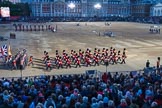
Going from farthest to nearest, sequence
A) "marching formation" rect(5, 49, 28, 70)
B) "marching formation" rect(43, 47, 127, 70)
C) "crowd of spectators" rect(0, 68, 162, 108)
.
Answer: "marching formation" rect(43, 47, 127, 70) < "marching formation" rect(5, 49, 28, 70) < "crowd of spectators" rect(0, 68, 162, 108)

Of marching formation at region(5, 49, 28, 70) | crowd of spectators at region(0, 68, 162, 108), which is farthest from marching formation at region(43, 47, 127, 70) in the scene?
crowd of spectators at region(0, 68, 162, 108)

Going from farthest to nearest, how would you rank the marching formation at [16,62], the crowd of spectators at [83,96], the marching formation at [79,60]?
1. the marching formation at [79,60]
2. the marching formation at [16,62]
3. the crowd of spectators at [83,96]

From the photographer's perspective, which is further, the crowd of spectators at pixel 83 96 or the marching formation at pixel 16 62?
the marching formation at pixel 16 62

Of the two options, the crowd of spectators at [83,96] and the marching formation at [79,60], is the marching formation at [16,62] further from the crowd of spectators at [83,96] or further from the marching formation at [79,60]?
the crowd of spectators at [83,96]

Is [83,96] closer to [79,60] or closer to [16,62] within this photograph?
[16,62]

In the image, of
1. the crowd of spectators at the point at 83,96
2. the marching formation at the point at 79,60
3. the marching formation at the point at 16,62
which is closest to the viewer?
the crowd of spectators at the point at 83,96

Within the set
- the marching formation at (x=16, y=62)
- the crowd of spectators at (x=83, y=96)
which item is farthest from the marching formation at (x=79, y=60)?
the crowd of spectators at (x=83, y=96)

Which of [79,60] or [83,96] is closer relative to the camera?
[83,96]

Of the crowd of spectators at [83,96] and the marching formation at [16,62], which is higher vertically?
the crowd of spectators at [83,96]

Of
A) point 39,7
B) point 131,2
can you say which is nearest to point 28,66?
point 39,7

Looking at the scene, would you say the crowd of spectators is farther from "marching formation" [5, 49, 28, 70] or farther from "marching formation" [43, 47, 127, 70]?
"marching formation" [43, 47, 127, 70]

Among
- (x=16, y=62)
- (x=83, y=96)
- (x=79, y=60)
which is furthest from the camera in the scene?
(x=79, y=60)

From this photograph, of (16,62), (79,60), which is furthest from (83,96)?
(79,60)

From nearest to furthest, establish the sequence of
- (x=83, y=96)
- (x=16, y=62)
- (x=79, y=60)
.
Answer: (x=83, y=96), (x=16, y=62), (x=79, y=60)
